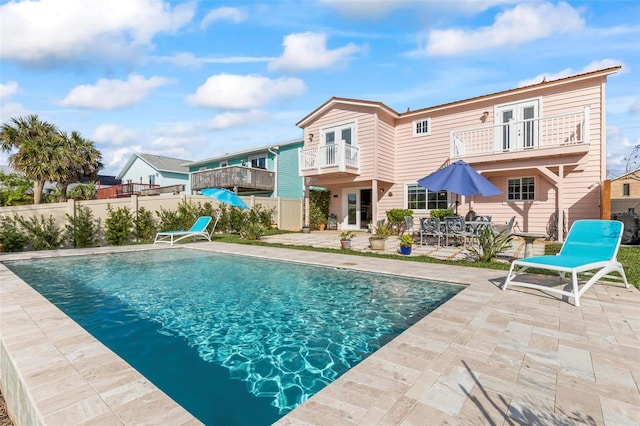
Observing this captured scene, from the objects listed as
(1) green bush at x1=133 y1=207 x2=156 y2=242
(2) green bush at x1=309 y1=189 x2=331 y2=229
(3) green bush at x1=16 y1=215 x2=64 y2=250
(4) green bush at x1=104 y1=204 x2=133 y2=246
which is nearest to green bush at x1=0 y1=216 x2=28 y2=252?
(3) green bush at x1=16 y1=215 x2=64 y2=250

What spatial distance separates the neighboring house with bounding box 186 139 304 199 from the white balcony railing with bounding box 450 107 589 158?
31.9 feet

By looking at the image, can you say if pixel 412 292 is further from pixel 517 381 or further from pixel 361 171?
pixel 361 171

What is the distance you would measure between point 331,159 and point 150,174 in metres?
22.0

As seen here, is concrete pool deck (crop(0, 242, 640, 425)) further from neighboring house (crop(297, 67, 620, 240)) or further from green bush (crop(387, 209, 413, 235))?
green bush (crop(387, 209, 413, 235))

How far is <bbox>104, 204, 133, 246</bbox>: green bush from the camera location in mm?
12125

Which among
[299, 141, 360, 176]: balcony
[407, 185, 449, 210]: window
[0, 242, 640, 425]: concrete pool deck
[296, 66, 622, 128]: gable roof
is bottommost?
[0, 242, 640, 425]: concrete pool deck

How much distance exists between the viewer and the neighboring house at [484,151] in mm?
11109

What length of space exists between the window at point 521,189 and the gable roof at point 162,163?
25.0m

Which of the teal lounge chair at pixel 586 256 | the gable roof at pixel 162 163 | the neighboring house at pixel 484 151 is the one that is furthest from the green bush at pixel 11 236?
the gable roof at pixel 162 163

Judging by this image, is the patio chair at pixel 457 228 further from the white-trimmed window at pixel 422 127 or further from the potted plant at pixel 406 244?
the white-trimmed window at pixel 422 127

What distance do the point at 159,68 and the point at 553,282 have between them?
558 inches

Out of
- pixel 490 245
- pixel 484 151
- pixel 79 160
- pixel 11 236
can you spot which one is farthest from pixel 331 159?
pixel 79 160

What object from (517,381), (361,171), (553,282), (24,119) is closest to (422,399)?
A: (517,381)

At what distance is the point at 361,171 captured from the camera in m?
15.2
